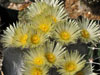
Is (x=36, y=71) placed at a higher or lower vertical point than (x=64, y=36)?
lower

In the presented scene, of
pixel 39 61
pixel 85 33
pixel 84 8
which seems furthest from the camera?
pixel 84 8

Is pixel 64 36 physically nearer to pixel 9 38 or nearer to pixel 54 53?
pixel 54 53

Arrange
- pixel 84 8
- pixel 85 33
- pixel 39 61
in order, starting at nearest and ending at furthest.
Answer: pixel 39 61, pixel 85 33, pixel 84 8

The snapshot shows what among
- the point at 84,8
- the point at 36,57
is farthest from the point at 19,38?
the point at 84,8

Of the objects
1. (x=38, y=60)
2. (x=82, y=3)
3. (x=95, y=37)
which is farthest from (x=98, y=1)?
(x=38, y=60)

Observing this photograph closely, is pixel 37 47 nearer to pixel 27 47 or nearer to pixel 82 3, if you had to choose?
pixel 27 47

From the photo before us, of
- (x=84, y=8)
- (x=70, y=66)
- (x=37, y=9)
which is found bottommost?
(x=70, y=66)

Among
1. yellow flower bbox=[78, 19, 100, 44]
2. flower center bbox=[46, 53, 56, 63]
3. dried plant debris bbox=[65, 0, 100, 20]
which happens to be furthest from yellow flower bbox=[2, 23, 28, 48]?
dried plant debris bbox=[65, 0, 100, 20]
